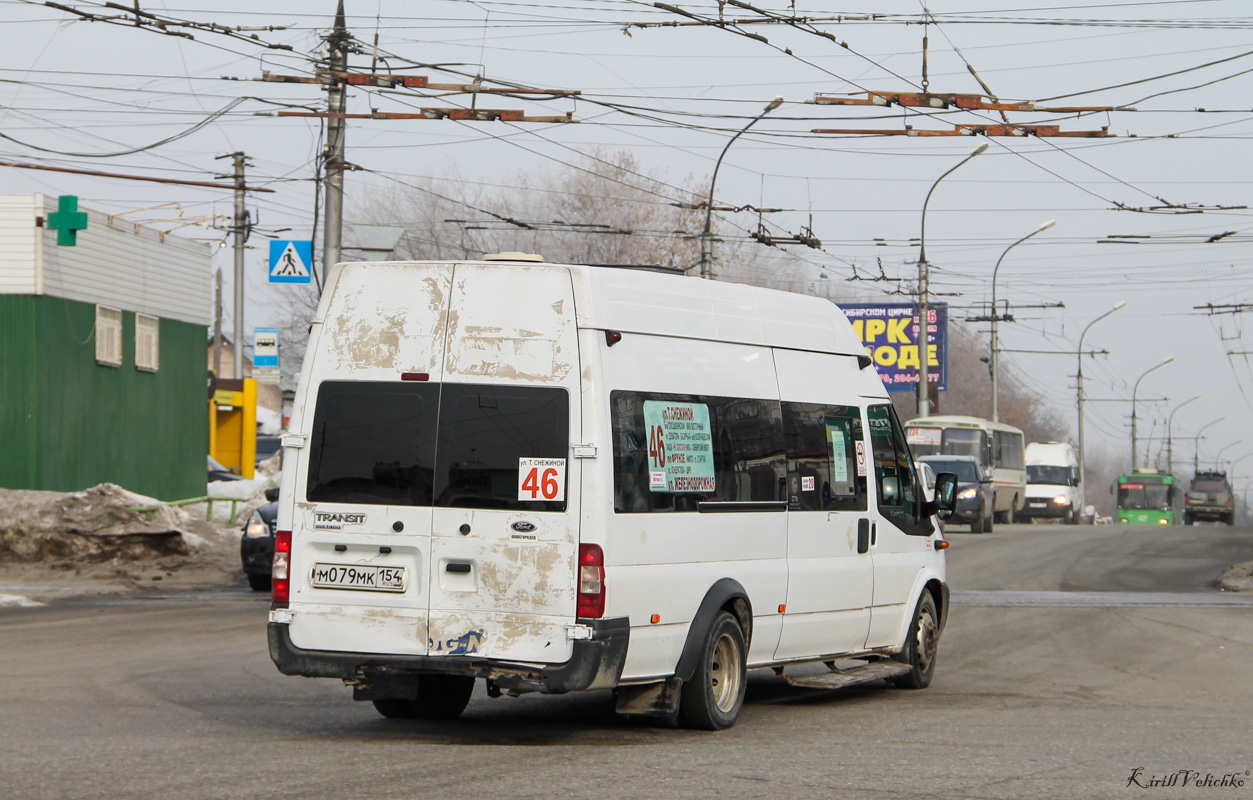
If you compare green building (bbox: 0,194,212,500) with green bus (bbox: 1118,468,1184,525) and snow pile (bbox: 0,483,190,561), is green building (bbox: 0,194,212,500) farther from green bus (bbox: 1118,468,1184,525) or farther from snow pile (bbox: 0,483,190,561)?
green bus (bbox: 1118,468,1184,525)

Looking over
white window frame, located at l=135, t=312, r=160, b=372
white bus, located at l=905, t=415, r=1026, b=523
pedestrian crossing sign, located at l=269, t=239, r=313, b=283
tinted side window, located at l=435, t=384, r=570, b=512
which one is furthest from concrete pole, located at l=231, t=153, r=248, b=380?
tinted side window, located at l=435, t=384, r=570, b=512

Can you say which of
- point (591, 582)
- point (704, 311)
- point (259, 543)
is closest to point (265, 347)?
point (259, 543)

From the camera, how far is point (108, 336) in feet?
89.9

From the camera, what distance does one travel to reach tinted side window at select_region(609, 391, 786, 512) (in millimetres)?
8078

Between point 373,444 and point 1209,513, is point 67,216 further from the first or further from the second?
point 1209,513

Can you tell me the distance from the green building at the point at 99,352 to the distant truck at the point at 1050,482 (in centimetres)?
3773

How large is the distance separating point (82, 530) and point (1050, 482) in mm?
45773

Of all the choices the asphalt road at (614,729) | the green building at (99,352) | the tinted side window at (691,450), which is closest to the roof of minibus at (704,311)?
the tinted side window at (691,450)

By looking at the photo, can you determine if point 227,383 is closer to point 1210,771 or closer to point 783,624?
point 783,624

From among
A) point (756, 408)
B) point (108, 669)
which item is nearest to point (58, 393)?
point (108, 669)

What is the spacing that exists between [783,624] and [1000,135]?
12.0 meters

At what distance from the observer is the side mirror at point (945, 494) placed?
11.2 metres

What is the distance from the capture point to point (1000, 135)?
19688mm

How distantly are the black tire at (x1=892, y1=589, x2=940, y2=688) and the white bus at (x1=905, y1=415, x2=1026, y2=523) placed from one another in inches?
1315
